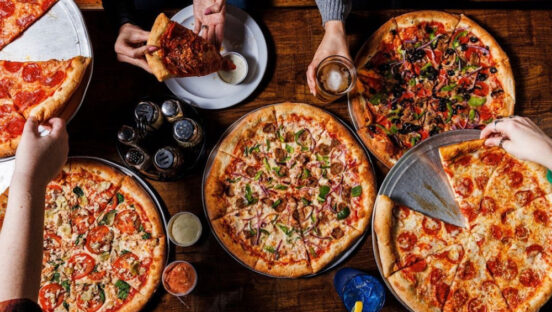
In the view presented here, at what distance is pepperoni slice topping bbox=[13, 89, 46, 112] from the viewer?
2.93 meters

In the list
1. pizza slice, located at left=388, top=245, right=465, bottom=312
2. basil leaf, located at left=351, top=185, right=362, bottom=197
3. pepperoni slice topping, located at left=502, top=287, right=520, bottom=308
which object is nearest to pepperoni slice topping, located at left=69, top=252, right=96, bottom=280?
basil leaf, located at left=351, top=185, right=362, bottom=197

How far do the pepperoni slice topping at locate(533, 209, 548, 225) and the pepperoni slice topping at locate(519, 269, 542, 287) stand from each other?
40 cm

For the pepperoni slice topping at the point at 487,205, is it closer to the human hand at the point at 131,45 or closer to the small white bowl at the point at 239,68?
the small white bowl at the point at 239,68

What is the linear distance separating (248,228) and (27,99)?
1.94 metres

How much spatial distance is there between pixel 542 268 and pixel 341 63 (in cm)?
227

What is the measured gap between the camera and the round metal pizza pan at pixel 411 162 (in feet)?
9.78

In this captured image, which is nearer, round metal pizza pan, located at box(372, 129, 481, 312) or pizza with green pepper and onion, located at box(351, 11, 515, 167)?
round metal pizza pan, located at box(372, 129, 481, 312)

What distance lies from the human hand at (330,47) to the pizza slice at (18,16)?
196 cm

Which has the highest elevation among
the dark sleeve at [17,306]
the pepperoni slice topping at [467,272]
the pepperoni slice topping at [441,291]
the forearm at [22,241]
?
the forearm at [22,241]

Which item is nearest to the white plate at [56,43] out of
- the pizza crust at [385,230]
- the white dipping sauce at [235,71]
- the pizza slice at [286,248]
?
the white dipping sauce at [235,71]

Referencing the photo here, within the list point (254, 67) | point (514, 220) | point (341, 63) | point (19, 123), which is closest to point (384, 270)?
point (514, 220)

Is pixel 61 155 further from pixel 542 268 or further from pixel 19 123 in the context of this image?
pixel 542 268

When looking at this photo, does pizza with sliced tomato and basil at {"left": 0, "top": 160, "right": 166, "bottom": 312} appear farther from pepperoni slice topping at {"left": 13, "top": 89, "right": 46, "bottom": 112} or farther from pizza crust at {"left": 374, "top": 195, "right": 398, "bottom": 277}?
pizza crust at {"left": 374, "top": 195, "right": 398, "bottom": 277}

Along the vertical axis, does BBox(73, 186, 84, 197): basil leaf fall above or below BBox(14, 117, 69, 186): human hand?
below
